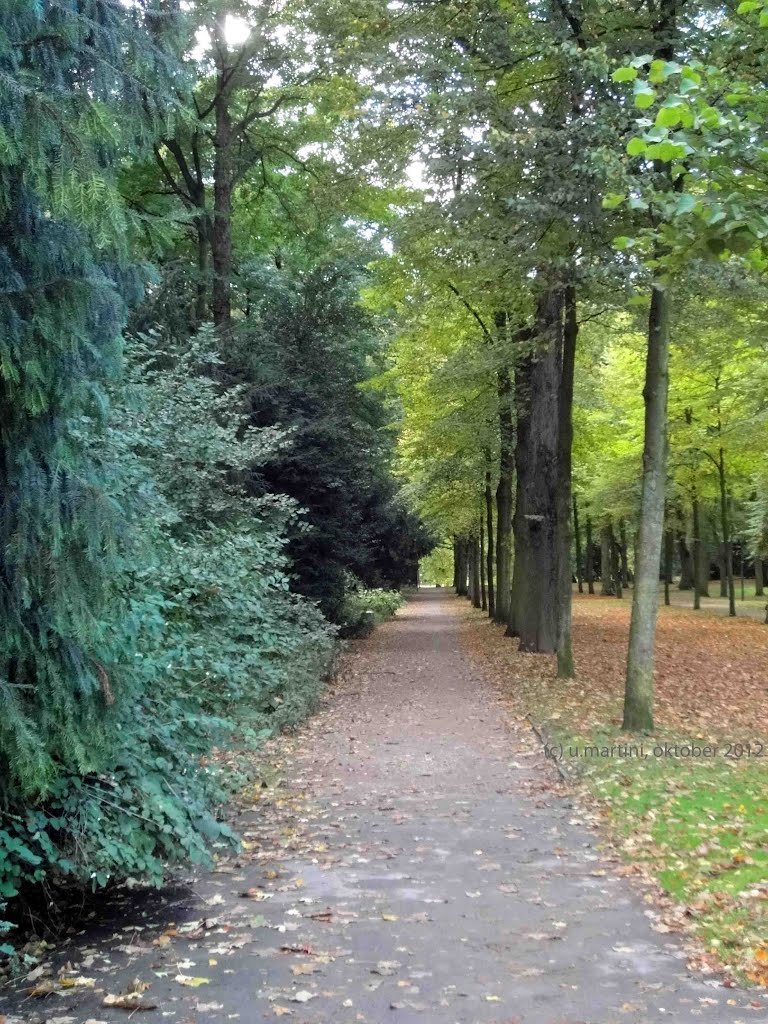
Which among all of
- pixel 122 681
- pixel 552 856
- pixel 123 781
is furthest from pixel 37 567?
pixel 552 856

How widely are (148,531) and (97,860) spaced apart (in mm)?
2000

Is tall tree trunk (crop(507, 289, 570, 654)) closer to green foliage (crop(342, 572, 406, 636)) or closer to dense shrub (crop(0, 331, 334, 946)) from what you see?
green foliage (crop(342, 572, 406, 636))

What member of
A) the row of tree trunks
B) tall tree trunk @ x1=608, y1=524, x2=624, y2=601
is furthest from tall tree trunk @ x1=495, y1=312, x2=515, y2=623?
tall tree trunk @ x1=608, y1=524, x2=624, y2=601

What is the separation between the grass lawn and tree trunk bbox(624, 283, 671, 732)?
787mm

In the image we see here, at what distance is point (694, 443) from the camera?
95.1 feet

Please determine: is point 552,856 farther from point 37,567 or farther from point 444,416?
point 444,416

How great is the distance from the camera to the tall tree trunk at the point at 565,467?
49.7ft

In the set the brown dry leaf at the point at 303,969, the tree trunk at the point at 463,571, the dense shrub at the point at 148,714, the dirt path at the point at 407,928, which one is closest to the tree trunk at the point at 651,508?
the dirt path at the point at 407,928

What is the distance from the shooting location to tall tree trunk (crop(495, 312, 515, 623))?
22.6m

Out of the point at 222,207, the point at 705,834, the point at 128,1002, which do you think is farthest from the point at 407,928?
the point at 222,207

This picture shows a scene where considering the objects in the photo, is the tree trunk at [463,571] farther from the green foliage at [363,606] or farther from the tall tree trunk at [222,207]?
the tall tree trunk at [222,207]

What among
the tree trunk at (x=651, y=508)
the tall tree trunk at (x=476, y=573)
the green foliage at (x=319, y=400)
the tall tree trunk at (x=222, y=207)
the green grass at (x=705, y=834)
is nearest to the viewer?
the green grass at (x=705, y=834)

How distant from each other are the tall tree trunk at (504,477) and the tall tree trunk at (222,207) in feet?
20.1

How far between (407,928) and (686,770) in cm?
488
